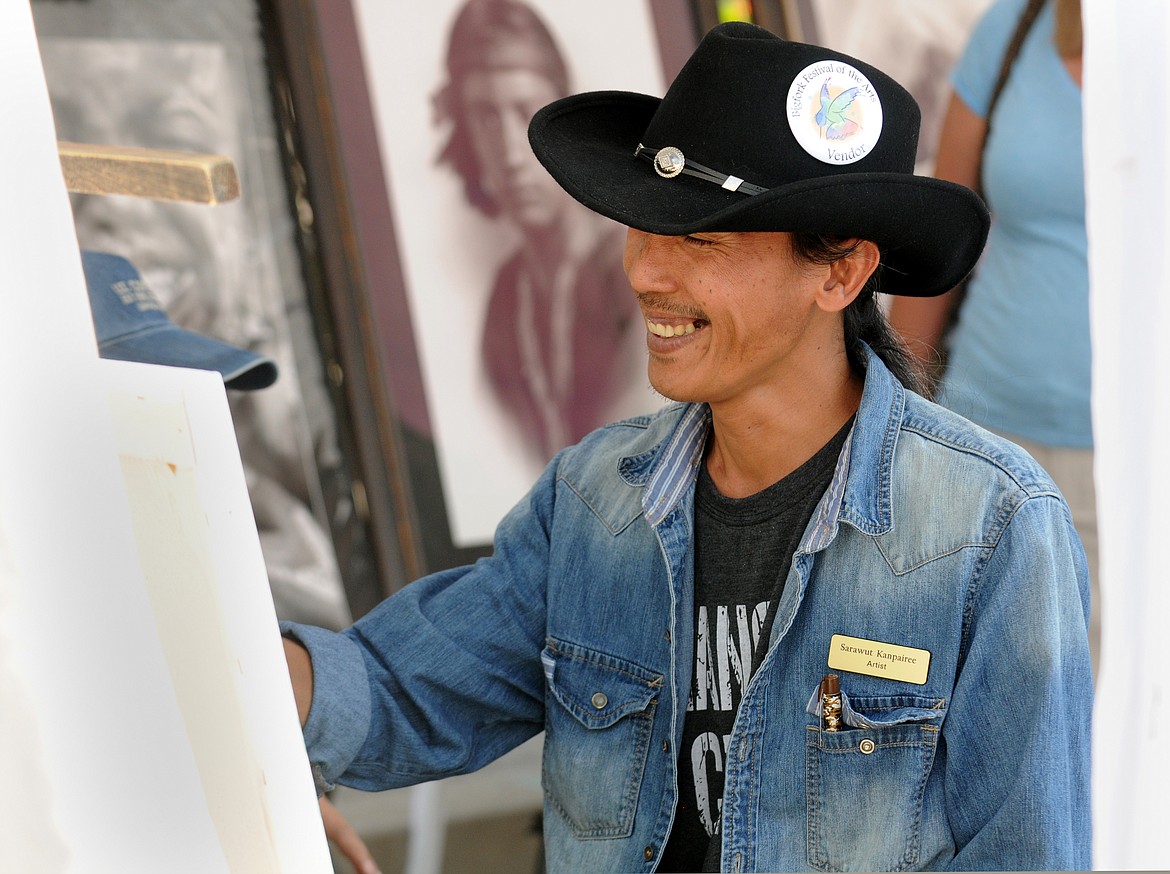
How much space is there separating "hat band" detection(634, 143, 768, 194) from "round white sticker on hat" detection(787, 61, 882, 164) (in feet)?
0.23

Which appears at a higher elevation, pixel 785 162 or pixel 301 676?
pixel 785 162

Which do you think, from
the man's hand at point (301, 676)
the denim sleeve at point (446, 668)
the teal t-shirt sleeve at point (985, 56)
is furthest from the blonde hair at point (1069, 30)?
the man's hand at point (301, 676)

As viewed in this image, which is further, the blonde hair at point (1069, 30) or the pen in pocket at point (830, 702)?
the blonde hair at point (1069, 30)

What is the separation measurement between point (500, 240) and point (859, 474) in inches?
67.6

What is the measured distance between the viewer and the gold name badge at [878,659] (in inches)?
54.0

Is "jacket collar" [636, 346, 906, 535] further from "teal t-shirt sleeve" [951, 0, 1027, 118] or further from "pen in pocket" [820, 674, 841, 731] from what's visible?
"teal t-shirt sleeve" [951, 0, 1027, 118]

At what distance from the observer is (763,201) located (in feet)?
4.35

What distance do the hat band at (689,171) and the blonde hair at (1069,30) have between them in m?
1.32

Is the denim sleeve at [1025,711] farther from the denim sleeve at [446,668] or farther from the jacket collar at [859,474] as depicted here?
the denim sleeve at [446,668]

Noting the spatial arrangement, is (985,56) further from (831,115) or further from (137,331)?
(137,331)

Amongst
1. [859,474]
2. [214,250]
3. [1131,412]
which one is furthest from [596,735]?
[214,250]

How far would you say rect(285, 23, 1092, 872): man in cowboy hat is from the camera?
1.35 meters

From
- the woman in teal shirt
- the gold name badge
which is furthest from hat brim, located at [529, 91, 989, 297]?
the woman in teal shirt

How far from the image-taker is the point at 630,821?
152 centimetres
